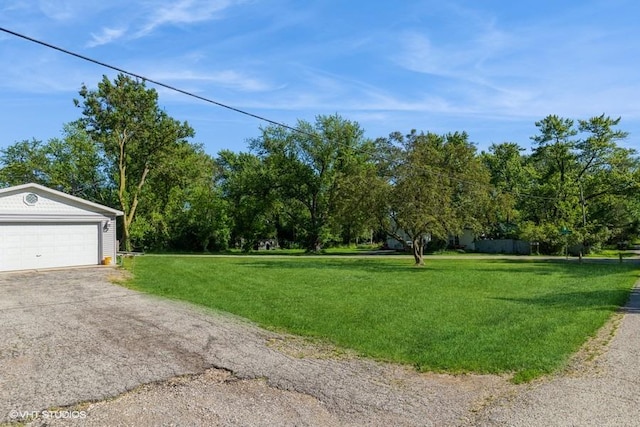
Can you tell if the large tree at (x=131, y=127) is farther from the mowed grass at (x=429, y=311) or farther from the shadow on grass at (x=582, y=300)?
the shadow on grass at (x=582, y=300)

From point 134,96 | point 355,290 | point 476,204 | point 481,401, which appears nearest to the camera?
point 481,401

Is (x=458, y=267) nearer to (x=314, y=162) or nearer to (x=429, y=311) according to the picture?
(x=429, y=311)

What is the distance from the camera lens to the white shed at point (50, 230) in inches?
727

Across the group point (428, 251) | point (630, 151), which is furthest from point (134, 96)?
point (630, 151)

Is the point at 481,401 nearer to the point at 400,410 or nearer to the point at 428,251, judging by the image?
the point at 400,410

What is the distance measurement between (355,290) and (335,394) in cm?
905

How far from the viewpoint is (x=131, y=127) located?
35.9 m

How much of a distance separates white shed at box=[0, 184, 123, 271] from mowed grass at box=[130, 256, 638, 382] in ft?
13.3

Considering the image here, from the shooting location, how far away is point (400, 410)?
4.69 m

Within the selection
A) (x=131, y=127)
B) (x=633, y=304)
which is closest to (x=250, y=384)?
(x=633, y=304)

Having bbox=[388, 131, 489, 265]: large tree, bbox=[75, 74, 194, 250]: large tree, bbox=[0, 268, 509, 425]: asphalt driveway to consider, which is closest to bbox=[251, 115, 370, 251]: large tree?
bbox=[75, 74, 194, 250]: large tree

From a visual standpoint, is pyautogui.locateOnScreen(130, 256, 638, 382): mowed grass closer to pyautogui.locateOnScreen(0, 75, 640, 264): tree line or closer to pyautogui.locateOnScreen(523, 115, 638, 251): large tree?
pyautogui.locateOnScreen(0, 75, 640, 264): tree line

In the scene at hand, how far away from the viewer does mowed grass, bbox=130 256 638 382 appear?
6824mm

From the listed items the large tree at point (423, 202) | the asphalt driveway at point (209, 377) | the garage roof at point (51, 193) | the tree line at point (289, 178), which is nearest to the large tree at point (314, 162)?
the tree line at point (289, 178)
